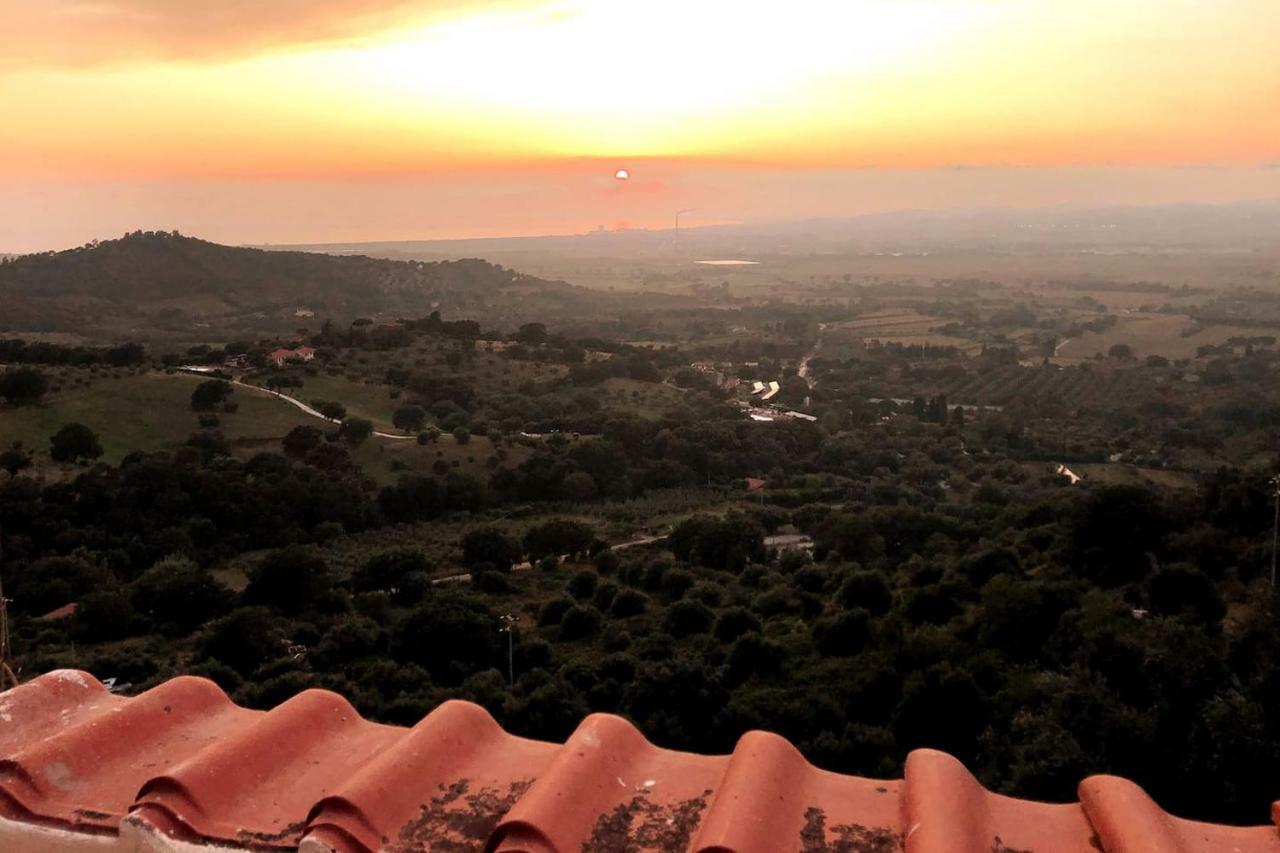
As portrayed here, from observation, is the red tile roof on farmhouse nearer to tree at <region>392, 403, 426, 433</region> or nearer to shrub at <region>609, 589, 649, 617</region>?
shrub at <region>609, 589, 649, 617</region>

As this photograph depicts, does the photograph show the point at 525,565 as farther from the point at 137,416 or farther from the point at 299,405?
the point at 137,416

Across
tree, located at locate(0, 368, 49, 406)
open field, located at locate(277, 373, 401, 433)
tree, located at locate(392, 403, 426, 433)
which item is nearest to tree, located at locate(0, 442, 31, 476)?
tree, located at locate(0, 368, 49, 406)

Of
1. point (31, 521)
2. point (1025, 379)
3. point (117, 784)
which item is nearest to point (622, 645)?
point (117, 784)

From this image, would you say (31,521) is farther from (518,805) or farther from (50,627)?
(518,805)

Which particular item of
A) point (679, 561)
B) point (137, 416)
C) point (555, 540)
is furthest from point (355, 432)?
point (679, 561)

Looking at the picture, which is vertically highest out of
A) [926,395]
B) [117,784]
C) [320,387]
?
[117,784]

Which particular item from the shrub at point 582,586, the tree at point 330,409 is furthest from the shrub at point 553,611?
the tree at point 330,409
